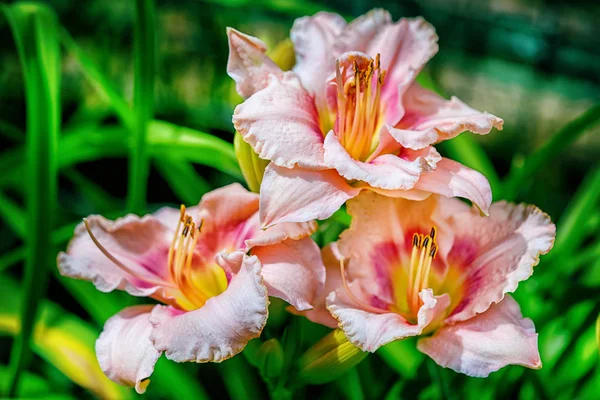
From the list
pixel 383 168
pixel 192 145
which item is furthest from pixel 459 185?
pixel 192 145

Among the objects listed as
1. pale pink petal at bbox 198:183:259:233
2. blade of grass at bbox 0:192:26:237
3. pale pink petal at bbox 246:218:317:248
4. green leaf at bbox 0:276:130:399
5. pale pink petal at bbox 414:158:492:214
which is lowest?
green leaf at bbox 0:276:130:399

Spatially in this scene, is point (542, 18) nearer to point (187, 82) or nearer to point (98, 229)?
point (187, 82)

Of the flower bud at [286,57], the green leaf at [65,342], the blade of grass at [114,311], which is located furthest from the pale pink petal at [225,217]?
the green leaf at [65,342]

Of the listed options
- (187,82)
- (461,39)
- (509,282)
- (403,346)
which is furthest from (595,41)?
(509,282)

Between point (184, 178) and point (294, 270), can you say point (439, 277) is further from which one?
point (184, 178)

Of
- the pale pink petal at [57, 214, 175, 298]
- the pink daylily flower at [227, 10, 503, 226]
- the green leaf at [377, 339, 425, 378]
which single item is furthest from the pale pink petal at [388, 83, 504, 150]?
the green leaf at [377, 339, 425, 378]

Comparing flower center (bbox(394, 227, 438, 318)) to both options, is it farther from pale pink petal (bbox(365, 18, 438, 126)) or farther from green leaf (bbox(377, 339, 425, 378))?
green leaf (bbox(377, 339, 425, 378))
